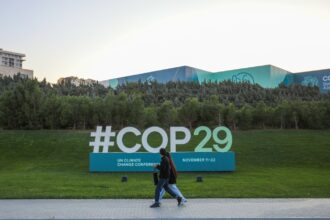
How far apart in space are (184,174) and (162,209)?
1085 centimetres

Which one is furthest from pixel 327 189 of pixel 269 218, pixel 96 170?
pixel 96 170

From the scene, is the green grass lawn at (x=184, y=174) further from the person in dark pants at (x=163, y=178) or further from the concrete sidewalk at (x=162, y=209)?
the person in dark pants at (x=163, y=178)

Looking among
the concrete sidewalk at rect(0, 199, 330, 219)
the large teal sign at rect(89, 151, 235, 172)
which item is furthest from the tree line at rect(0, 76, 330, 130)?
the concrete sidewalk at rect(0, 199, 330, 219)

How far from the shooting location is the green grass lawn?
14578 millimetres

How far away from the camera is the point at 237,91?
6525 cm

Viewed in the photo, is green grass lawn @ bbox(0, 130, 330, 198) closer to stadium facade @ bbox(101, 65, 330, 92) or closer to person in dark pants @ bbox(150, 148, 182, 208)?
person in dark pants @ bbox(150, 148, 182, 208)

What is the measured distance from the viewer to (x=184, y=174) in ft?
72.5

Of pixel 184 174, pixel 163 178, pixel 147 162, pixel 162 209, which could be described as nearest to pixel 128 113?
pixel 147 162

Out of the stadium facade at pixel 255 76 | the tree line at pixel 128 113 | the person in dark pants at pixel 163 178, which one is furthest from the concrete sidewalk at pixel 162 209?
the stadium facade at pixel 255 76

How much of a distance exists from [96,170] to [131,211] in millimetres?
12282

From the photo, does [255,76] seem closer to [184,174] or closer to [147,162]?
[147,162]

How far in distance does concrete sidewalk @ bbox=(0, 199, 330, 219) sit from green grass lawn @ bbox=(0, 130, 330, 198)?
1.03 metres

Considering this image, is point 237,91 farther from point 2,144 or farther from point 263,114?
point 2,144

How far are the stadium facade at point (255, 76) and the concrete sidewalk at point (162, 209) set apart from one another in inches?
2546
